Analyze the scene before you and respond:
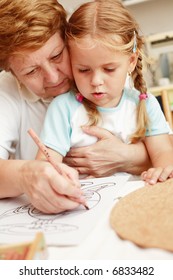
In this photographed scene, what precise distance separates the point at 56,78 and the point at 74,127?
0.48 feet

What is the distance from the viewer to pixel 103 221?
58 centimetres

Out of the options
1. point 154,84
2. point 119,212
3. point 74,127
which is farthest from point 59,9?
point 154,84

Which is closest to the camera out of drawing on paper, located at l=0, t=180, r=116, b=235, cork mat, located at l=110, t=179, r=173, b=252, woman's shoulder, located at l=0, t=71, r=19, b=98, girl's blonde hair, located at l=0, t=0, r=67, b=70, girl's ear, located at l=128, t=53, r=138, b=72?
cork mat, located at l=110, t=179, r=173, b=252

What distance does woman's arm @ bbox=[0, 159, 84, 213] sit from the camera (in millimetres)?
620

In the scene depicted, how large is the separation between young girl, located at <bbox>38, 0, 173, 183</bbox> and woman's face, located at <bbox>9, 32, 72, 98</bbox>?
3cm

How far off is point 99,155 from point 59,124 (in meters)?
0.15

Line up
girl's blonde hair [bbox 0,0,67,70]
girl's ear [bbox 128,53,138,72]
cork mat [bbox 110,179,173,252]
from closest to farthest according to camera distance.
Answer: cork mat [bbox 110,179,173,252]
girl's blonde hair [bbox 0,0,67,70]
girl's ear [bbox 128,53,138,72]

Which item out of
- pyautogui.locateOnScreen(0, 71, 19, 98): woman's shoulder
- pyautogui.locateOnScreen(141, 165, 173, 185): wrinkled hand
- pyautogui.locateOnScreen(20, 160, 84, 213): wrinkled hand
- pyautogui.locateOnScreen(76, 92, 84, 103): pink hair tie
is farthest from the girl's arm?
pyautogui.locateOnScreen(0, 71, 19, 98): woman's shoulder

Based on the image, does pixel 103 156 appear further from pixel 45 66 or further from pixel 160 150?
pixel 45 66

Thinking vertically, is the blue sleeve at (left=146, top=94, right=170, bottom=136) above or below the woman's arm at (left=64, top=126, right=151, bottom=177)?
above

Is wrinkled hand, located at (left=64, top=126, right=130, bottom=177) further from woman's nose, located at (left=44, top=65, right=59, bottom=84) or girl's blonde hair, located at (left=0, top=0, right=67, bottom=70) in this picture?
girl's blonde hair, located at (left=0, top=0, right=67, bottom=70)

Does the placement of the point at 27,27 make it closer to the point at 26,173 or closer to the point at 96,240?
the point at 26,173

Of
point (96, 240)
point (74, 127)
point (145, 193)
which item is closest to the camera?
point (96, 240)

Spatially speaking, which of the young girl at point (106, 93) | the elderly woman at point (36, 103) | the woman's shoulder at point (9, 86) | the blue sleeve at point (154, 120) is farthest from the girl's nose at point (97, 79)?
the woman's shoulder at point (9, 86)
